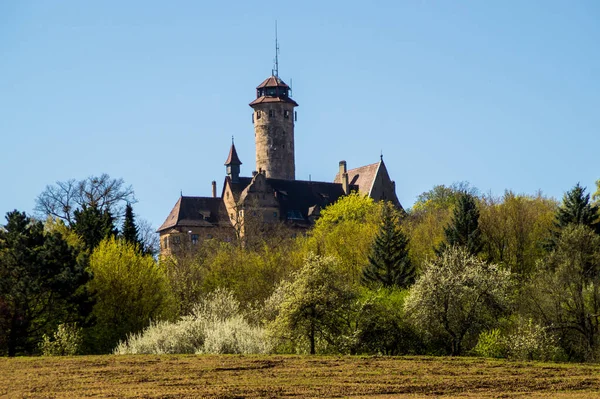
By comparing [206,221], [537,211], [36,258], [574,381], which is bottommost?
[574,381]

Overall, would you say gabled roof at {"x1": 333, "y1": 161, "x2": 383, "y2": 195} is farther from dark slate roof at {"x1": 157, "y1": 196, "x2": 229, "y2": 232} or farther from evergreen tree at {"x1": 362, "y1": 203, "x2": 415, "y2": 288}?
evergreen tree at {"x1": 362, "y1": 203, "x2": 415, "y2": 288}

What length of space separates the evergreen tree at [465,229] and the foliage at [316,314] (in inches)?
684

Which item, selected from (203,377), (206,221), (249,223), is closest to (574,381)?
(203,377)

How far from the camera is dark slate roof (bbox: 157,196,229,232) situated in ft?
447

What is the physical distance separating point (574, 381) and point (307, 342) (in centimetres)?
1902

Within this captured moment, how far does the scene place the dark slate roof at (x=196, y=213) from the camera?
447ft

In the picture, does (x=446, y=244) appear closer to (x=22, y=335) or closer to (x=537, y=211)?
(x=537, y=211)

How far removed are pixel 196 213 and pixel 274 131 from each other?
20686 mm

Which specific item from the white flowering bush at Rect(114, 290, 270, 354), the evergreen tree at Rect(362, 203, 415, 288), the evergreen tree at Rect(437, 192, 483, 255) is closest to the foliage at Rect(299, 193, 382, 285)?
the evergreen tree at Rect(362, 203, 415, 288)

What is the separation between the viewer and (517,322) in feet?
197

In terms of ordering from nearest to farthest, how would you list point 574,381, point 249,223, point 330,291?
point 574,381, point 330,291, point 249,223

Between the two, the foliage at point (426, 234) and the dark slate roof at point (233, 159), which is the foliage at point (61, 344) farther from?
the dark slate roof at point (233, 159)

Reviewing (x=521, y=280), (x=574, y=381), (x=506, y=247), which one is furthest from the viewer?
(x=506, y=247)

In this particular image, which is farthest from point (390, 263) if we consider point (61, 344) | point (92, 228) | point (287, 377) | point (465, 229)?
point (287, 377)
